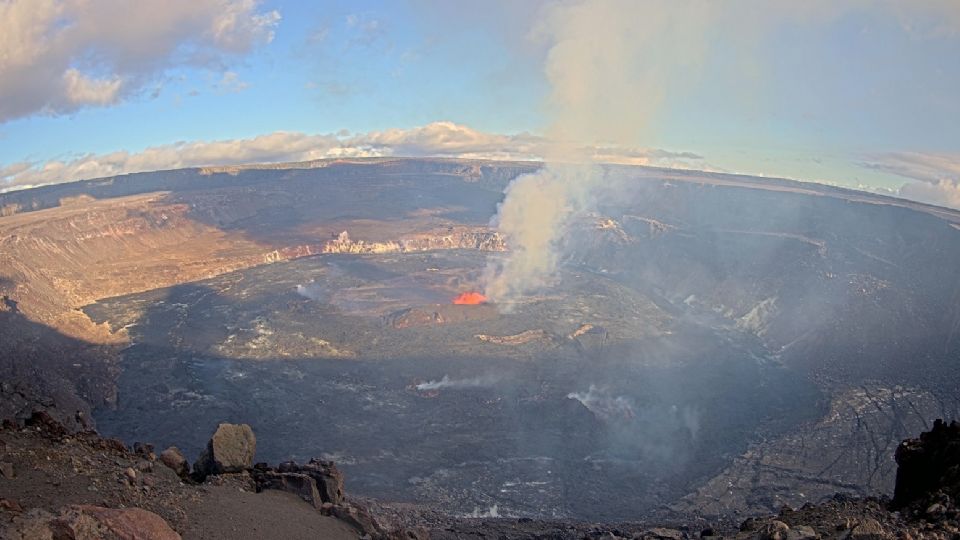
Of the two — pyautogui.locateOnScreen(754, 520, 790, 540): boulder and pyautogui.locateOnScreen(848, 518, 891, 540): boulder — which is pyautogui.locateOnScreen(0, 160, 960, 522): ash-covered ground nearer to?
pyautogui.locateOnScreen(754, 520, 790, 540): boulder

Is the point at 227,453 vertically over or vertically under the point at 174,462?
under

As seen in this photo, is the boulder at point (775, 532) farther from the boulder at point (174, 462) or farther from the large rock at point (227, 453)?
the boulder at point (174, 462)

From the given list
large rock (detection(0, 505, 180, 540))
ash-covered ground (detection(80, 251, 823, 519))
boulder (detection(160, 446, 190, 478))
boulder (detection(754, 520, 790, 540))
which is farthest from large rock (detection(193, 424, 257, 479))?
boulder (detection(754, 520, 790, 540))

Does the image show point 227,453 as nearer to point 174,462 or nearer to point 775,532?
point 174,462

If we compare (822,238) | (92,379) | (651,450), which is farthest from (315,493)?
(822,238)

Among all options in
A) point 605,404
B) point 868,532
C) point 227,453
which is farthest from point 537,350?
point 868,532
